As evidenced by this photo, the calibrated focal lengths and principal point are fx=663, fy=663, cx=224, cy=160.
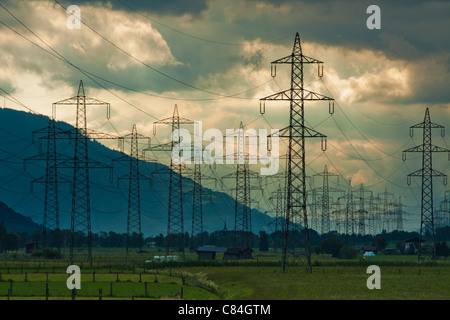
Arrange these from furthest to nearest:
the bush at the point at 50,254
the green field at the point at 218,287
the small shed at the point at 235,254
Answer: the small shed at the point at 235,254 → the bush at the point at 50,254 → the green field at the point at 218,287

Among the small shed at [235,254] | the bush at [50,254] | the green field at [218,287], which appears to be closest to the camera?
the green field at [218,287]

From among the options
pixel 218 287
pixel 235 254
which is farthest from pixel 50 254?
pixel 218 287

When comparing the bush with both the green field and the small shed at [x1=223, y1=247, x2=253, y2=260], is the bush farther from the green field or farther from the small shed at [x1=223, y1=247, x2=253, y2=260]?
the green field

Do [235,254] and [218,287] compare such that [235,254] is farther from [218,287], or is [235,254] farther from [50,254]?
[218,287]

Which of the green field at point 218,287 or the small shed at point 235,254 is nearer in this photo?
the green field at point 218,287

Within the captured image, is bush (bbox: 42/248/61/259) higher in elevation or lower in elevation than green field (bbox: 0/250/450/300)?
lower

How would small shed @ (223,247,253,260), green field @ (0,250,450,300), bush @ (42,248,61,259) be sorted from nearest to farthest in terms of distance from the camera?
green field @ (0,250,450,300) < bush @ (42,248,61,259) < small shed @ (223,247,253,260)

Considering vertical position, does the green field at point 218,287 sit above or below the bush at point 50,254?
above

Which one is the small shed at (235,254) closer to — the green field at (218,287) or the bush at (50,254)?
the bush at (50,254)

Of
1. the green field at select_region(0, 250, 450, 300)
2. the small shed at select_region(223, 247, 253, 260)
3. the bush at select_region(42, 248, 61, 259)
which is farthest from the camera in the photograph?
the small shed at select_region(223, 247, 253, 260)

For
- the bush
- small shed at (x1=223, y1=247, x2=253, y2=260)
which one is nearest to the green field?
the bush

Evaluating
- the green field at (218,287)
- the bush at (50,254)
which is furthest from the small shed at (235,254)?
the green field at (218,287)
